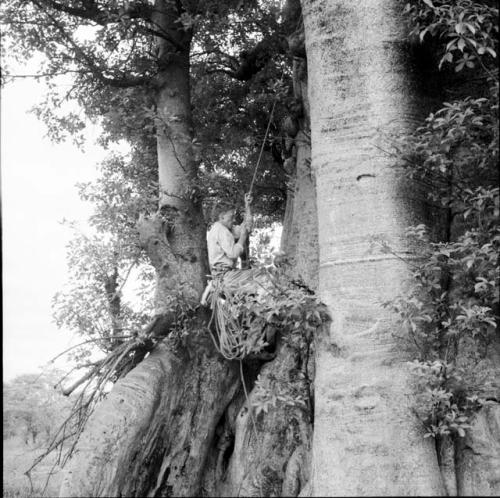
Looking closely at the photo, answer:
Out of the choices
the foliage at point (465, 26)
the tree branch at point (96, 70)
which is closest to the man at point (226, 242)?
the tree branch at point (96, 70)

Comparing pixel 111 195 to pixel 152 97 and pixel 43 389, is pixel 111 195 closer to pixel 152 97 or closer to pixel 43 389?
pixel 152 97

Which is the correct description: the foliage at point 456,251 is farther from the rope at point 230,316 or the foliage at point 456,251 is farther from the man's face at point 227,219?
the man's face at point 227,219

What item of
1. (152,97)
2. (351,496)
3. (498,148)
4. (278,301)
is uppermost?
(152,97)

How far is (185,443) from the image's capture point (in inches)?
221

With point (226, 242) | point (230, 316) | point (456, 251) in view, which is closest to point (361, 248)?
point (456, 251)

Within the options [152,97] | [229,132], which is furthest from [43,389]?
[152,97]

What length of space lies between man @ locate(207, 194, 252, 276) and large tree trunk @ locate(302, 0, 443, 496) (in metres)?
1.43

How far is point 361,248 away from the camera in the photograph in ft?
15.5

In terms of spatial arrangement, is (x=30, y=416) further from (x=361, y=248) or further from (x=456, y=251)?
(x=456, y=251)

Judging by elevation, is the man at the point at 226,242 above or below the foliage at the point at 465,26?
below

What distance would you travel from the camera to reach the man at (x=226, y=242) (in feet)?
20.6

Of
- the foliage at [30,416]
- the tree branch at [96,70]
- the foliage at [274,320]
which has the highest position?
the tree branch at [96,70]

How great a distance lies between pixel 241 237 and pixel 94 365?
181cm

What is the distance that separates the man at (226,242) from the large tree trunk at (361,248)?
1435 millimetres
